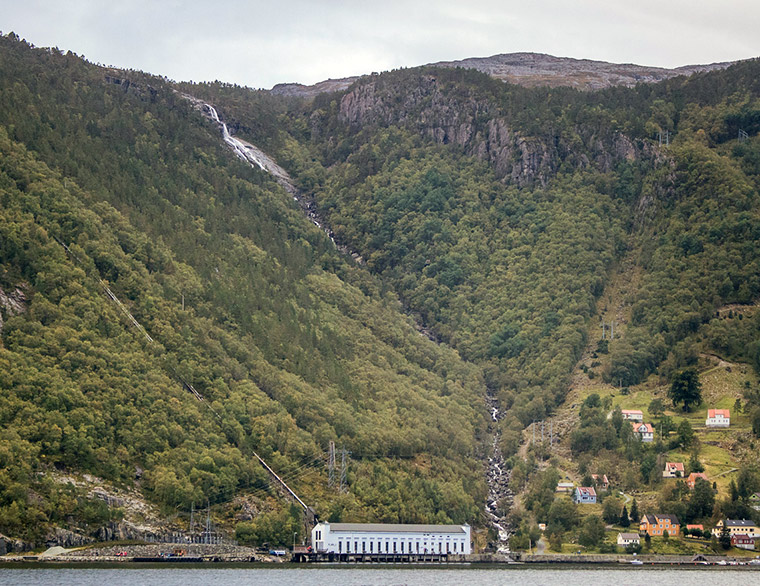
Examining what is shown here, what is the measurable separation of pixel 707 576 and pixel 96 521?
3137 inches

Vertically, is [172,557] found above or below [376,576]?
above

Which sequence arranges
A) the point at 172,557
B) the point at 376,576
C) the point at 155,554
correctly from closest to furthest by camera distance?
the point at 376,576 → the point at 155,554 → the point at 172,557

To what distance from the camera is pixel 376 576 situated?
177 meters

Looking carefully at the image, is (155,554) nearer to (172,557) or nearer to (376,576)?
(172,557)

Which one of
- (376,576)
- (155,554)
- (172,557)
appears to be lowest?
(376,576)

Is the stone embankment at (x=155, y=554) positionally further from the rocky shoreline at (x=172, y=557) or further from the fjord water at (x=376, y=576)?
the fjord water at (x=376, y=576)

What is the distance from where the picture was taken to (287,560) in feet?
644

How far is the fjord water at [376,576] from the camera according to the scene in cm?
16038

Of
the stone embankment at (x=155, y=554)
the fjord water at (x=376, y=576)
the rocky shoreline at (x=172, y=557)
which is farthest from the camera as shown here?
the stone embankment at (x=155, y=554)

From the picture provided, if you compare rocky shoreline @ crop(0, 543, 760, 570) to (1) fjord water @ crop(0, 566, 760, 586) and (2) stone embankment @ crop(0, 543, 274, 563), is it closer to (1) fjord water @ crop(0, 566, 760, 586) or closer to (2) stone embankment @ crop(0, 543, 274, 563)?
(2) stone embankment @ crop(0, 543, 274, 563)

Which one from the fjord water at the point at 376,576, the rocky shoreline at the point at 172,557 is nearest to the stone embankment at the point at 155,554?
the rocky shoreline at the point at 172,557

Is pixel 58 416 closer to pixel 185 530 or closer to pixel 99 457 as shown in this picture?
pixel 99 457

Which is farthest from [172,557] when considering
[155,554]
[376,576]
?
[376,576]

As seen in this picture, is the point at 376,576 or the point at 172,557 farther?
the point at 172,557
